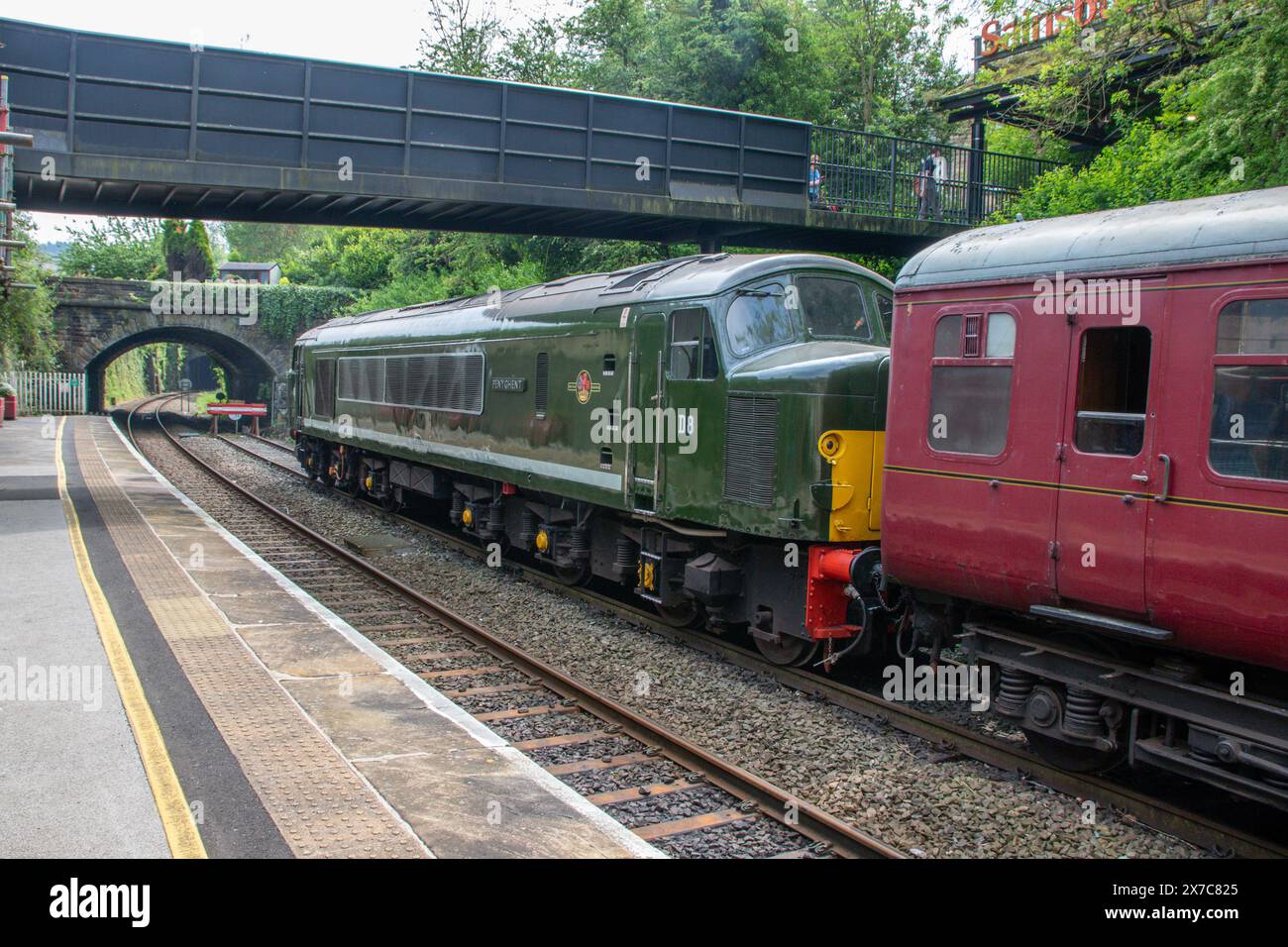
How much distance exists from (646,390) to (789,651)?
2.97m

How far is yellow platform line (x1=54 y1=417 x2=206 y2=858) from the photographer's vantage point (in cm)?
537

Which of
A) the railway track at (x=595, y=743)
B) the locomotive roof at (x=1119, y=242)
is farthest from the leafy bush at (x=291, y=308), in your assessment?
the locomotive roof at (x=1119, y=242)

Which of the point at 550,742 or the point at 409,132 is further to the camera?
the point at 409,132

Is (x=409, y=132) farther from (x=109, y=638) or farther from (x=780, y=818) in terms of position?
(x=780, y=818)

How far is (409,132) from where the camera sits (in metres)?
18.4

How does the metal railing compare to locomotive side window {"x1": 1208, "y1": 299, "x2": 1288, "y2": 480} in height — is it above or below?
above

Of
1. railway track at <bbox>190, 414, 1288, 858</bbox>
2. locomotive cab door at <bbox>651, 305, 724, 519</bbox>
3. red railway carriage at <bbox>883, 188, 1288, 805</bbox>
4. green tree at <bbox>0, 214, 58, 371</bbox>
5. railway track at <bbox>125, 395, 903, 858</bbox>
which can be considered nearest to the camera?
red railway carriage at <bbox>883, 188, 1288, 805</bbox>

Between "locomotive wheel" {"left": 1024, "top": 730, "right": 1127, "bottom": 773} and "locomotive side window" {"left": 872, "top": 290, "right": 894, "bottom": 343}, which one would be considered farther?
"locomotive side window" {"left": 872, "top": 290, "right": 894, "bottom": 343}

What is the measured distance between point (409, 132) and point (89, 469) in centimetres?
1131

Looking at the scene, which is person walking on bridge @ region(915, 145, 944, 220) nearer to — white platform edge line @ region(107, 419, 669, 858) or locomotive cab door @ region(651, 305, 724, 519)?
locomotive cab door @ region(651, 305, 724, 519)

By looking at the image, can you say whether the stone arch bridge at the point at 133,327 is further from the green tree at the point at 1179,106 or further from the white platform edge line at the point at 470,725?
the green tree at the point at 1179,106

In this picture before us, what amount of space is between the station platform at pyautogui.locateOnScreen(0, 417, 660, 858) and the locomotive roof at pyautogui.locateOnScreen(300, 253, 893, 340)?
437 cm

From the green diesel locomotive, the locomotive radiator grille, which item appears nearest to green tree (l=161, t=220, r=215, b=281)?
the locomotive radiator grille

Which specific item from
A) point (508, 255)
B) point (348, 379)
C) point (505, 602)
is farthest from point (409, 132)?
point (508, 255)
